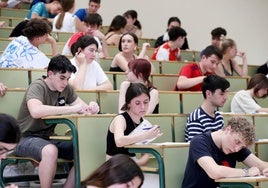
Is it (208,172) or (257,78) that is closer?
(208,172)

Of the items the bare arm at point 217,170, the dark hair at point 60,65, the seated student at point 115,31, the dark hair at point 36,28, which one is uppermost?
the seated student at point 115,31

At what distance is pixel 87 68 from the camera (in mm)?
4957

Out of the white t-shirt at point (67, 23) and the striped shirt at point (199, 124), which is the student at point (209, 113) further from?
the white t-shirt at point (67, 23)

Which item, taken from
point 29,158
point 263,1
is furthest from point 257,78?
point 263,1

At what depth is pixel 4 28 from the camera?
21.6ft

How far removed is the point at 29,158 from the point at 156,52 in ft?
10.7

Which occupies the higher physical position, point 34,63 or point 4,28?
point 4,28

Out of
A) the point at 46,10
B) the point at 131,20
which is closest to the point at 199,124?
the point at 46,10

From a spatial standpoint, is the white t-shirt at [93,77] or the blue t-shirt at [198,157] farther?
the white t-shirt at [93,77]

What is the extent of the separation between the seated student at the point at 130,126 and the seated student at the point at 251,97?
155cm

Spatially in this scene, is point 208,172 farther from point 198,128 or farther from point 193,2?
point 193,2

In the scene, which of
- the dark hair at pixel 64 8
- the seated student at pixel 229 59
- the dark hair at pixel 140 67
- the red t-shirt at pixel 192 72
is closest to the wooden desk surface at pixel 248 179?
the dark hair at pixel 140 67

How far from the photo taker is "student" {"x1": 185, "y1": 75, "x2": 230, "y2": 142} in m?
4.21

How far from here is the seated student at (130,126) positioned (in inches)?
141
